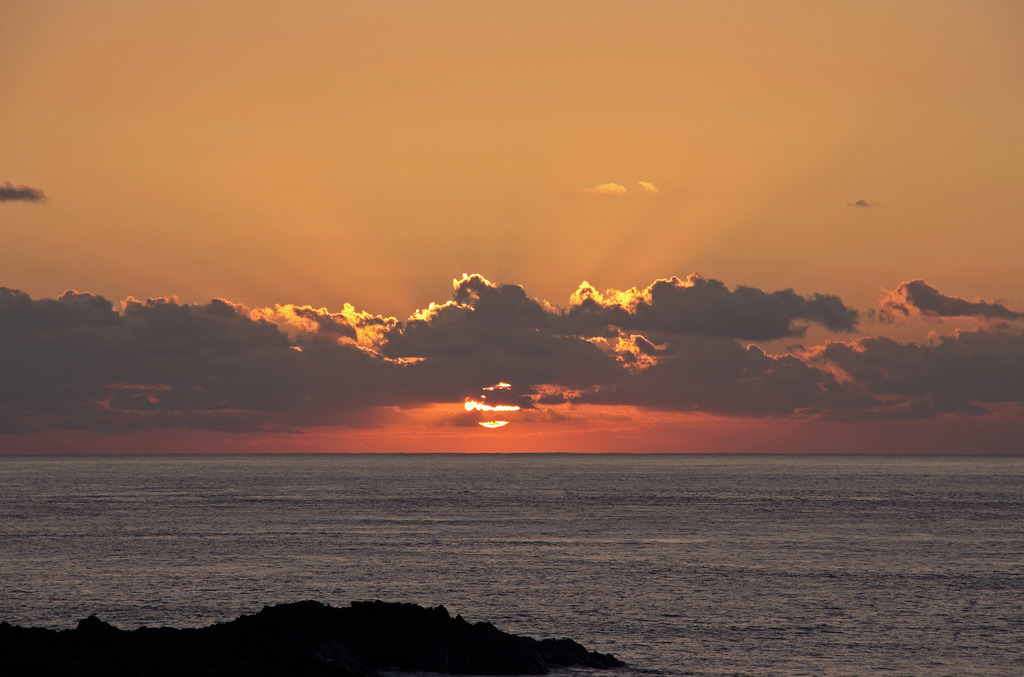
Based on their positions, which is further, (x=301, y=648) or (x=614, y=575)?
(x=614, y=575)

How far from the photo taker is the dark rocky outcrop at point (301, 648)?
3675 cm

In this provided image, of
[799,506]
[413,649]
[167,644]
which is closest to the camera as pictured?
[167,644]

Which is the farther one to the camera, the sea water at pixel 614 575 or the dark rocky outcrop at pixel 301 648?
the sea water at pixel 614 575

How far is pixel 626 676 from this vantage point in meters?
41.2

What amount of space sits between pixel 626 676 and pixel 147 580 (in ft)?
119

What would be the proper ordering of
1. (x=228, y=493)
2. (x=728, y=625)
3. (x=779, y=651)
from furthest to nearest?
(x=228, y=493), (x=728, y=625), (x=779, y=651)

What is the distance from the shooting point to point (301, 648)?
3953 cm

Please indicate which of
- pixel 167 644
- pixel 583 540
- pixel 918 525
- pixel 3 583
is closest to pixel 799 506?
pixel 918 525

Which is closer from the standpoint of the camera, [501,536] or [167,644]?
[167,644]

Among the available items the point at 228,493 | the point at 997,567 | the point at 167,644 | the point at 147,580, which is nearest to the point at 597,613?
the point at 167,644

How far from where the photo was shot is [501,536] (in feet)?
307

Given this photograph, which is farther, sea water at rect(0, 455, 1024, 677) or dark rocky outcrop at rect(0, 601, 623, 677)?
sea water at rect(0, 455, 1024, 677)

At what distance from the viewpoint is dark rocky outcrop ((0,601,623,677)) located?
121ft

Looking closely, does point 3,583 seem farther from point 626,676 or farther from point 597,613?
point 626,676
